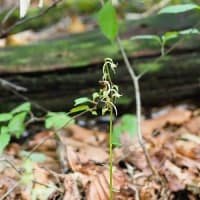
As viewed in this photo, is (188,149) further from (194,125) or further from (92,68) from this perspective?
(92,68)

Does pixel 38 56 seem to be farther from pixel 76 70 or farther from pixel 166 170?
pixel 166 170

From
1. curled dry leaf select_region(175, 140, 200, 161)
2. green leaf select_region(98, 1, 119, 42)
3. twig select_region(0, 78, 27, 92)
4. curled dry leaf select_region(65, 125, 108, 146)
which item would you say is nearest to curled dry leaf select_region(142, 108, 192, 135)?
curled dry leaf select_region(65, 125, 108, 146)

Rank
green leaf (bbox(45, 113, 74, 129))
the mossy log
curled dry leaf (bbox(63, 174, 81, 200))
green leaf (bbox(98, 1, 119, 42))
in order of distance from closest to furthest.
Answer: green leaf (bbox(98, 1, 119, 42)) < curled dry leaf (bbox(63, 174, 81, 200)) < green leaf (bbox(45, 113, 74, 129)) < the mossy log

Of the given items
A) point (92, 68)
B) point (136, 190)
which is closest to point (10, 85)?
point (92, 68)

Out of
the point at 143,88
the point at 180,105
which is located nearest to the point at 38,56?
the point at 143,88

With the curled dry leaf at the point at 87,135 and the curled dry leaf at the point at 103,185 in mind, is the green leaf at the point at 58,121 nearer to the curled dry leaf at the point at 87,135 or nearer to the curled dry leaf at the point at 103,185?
the curled dry leaf at the point at 103,185

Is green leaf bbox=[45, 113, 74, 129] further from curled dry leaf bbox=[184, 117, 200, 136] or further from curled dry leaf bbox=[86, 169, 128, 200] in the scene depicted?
curled dry leaf bbox=[184, 117, 200, 136]

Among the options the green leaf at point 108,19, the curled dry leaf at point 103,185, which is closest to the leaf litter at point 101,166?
the curled dry leaf at point 103,185
